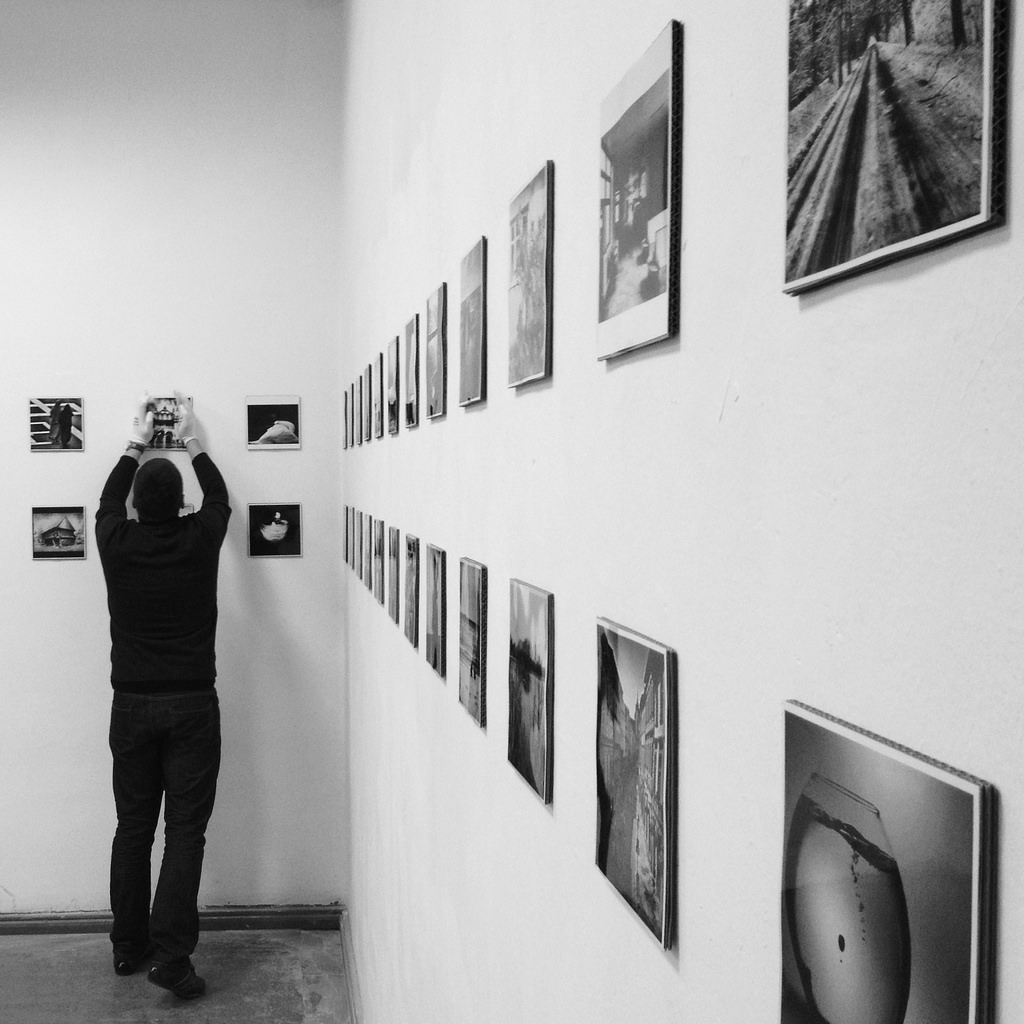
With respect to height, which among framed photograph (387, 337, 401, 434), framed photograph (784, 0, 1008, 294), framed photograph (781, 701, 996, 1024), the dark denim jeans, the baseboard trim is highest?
framed photograph (387, 337, 401, 434)

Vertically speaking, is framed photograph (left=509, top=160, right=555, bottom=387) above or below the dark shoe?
above

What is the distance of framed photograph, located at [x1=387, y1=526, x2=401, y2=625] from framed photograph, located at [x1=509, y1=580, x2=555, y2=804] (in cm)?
110

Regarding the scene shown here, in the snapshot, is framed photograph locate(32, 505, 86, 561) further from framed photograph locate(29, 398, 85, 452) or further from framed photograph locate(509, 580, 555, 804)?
framed photograph locate(509, 580, 555, 804)

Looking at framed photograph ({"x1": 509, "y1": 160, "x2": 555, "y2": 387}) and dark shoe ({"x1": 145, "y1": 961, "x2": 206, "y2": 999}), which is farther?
dark shoe ({"x1": 145, "y1": 961, "x2": 206, "y2": 999})

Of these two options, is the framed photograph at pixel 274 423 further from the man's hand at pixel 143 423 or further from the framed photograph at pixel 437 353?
the framed photograph at pixel 437 353

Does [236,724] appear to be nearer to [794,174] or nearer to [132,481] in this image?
[132,481]

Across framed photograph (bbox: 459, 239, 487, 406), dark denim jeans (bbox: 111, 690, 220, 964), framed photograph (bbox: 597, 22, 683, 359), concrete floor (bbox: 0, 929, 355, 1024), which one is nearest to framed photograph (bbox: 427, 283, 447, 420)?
framed photograph (bbox: 459, 239, 487, 406)

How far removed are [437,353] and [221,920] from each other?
11.3 ft

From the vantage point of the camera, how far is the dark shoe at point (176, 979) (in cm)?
356

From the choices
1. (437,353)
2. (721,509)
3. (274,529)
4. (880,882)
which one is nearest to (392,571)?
(437,353)

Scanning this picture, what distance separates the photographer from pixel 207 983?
12.3 ft

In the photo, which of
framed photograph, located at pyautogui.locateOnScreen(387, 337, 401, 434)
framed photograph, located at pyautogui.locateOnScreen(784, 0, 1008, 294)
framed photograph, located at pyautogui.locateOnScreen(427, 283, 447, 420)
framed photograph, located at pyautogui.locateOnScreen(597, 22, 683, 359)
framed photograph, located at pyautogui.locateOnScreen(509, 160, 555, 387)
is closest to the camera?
framed photograph, located at pyautogui.locateOnScreen(784, 0, 1008, 294)

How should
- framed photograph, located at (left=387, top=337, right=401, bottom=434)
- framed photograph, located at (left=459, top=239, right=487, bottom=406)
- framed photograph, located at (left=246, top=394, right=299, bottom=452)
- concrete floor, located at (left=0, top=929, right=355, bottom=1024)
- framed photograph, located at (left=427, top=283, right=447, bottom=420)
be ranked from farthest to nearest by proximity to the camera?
1. framed photograph, located at (left=246, top=394, right=299, bottom=452)
2. concrete floor, located at (left=0, top=929, right=355, bottom=1024)
3. framed photograph, located at (left=387, top=337, right=401, bottom=434)
4. framed photograph, located at (left=427, top=283, right=447, bottom=420)
5. framed photograph, located at (left=459, top=239, right=487, bottom=406)

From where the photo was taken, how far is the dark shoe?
356 centimetres
